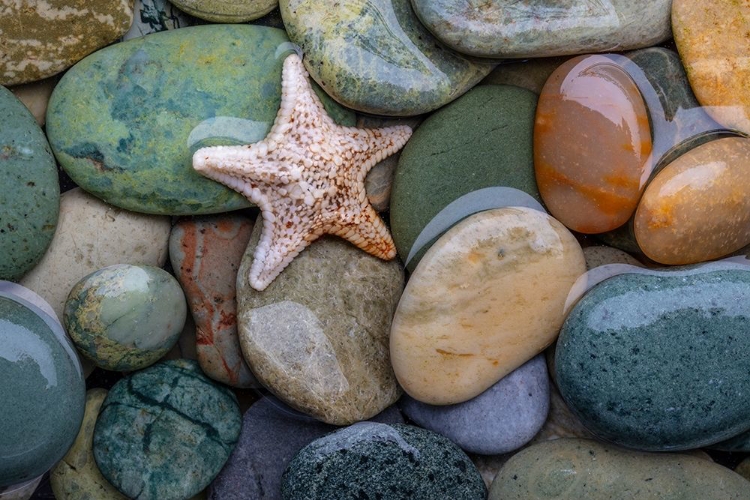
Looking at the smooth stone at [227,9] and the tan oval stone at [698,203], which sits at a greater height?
the smooth stone at [227,9]

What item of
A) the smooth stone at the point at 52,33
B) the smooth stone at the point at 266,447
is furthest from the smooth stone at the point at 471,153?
the smooth stone at the point at 52,33

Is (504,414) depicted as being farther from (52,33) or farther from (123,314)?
(52,33)

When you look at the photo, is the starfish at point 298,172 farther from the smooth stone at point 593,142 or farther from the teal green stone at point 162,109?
the smooth stone at point 593,142

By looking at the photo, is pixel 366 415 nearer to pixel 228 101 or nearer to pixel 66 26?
pixel 228 101

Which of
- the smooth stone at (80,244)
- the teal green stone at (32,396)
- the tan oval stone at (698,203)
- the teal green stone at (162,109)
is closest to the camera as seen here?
the teal green stone at (32,396)

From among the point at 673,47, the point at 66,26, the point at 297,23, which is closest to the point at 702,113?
the point at 673,47
